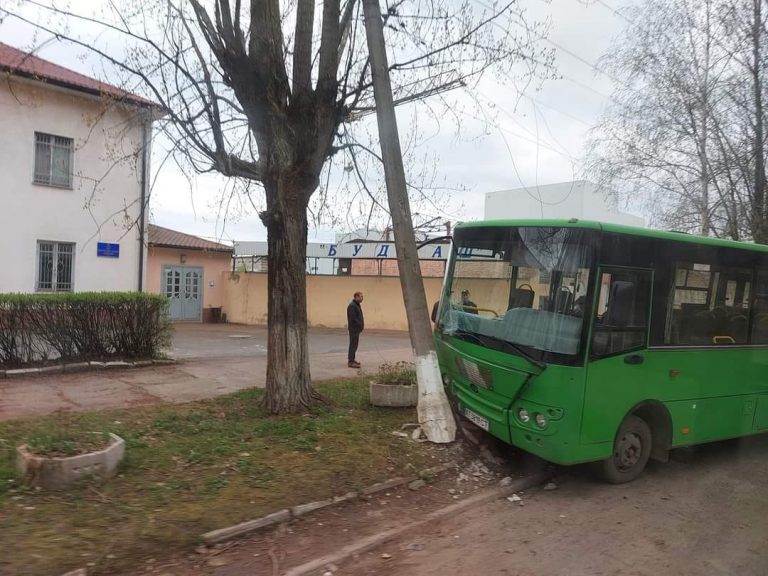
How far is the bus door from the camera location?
5094 millimetres

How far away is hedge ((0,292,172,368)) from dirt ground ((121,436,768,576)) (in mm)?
7557

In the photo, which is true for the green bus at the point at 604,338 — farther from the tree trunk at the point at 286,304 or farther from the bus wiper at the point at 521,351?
the tree trunk at the point at 286,304

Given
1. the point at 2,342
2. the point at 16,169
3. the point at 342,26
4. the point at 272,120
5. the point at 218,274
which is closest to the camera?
the point at 272,120

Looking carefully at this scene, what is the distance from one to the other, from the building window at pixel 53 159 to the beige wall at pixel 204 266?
25.8ft

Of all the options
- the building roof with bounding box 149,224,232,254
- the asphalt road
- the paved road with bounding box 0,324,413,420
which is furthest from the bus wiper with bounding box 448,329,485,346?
the building roof with bounding box 149,224,232,254

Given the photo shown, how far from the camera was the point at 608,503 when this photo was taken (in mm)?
5102

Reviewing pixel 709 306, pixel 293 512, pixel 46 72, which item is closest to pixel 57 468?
pixel 293 512

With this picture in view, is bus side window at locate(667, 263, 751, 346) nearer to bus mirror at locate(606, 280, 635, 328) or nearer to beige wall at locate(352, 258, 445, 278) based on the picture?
bus mirror at locate(606, 280, 635, 328)

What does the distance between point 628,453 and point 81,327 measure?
30.3ft

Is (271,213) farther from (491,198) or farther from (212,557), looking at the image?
(491,198)

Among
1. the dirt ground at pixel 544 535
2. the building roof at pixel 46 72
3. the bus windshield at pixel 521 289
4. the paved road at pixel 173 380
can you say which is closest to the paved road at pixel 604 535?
the dirt ground at pixel 544 535

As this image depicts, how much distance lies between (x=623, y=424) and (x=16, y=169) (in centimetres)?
1560

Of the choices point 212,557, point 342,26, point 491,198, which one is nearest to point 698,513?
point 212,557

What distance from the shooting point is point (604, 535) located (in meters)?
4.40
